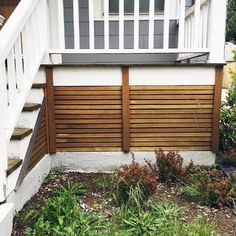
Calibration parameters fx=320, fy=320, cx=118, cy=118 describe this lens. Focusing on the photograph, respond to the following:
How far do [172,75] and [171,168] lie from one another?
1.01 m

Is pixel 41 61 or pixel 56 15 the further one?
pixel 56 15

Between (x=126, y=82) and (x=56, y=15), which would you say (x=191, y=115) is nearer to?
(x=126, y=82)

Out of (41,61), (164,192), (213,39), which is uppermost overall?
(213,39)

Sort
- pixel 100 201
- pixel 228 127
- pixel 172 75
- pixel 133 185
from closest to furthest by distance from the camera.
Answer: pixel 133 185 < pixel 100 201 < pixel 172 75 < pixel 228 127

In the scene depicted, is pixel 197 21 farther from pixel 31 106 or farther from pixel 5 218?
pixel 5 218

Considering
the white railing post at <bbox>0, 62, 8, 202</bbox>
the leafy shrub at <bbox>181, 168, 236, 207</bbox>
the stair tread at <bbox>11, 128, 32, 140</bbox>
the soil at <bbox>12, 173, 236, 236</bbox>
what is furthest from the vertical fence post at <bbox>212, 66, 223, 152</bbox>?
the white railing post at <bbox>0, 62, 8, 202</bbox>

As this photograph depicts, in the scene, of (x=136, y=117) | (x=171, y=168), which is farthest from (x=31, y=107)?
(x=171, y=168)

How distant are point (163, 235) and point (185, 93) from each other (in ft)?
5.68

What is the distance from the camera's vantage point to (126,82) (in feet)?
11.4

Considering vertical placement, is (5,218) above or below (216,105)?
below

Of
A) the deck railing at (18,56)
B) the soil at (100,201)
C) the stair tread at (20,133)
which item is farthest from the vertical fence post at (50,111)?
the stair tread at (20,133)

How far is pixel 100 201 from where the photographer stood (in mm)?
2934

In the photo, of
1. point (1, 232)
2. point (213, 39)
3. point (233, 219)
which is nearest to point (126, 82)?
point (213, 39)

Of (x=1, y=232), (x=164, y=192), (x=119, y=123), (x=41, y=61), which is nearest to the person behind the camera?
(x=1, y=232)
